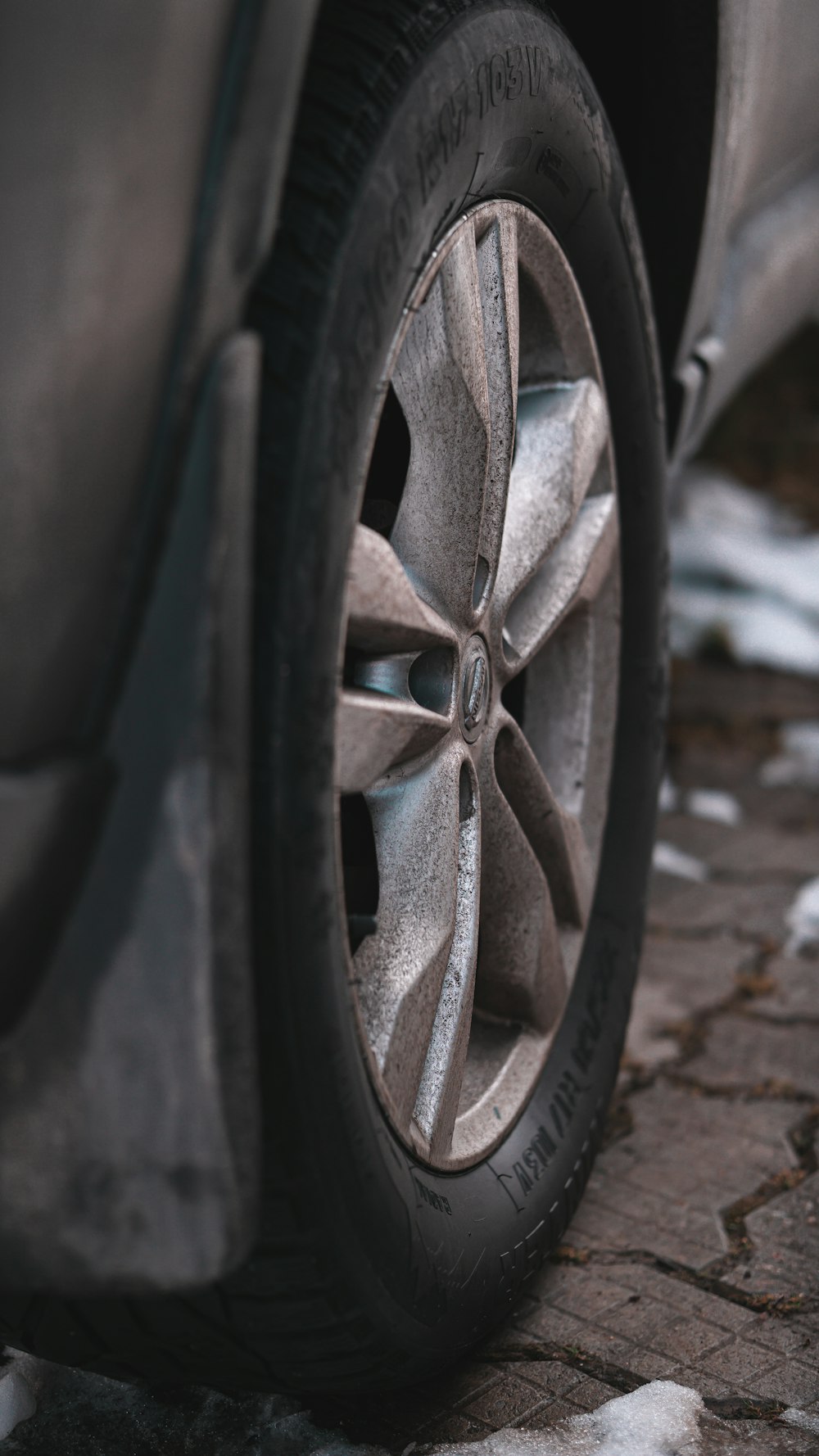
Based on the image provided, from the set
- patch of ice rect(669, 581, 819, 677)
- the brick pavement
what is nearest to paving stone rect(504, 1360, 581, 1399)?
the brick pavement

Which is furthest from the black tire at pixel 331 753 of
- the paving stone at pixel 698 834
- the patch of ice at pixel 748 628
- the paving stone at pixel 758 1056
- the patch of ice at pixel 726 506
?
the patch of ice at pixel 726 506

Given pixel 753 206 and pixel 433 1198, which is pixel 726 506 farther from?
pixel 433 1198

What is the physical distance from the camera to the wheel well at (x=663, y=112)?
1.43 metres

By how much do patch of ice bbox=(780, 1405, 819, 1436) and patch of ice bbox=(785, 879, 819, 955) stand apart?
99 cm

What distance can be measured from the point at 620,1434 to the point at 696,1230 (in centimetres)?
33

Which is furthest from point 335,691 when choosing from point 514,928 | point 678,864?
point 678,864

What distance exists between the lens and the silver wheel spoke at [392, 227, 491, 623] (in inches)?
41.3

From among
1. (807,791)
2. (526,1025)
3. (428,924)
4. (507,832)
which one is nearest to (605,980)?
(526,1025)

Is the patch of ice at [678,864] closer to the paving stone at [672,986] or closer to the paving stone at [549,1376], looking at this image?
the paving stone at [672,986]

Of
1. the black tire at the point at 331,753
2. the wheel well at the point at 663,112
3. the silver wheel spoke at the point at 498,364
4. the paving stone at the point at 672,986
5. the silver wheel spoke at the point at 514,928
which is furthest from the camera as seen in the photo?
the paving stone at the point at 672,986

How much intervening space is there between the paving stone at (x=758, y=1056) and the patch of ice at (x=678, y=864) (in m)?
0.50

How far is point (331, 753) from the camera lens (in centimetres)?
84

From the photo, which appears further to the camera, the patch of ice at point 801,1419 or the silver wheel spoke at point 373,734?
the patch of ice at point 801,1419

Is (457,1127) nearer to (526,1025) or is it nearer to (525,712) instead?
(526,1025)
